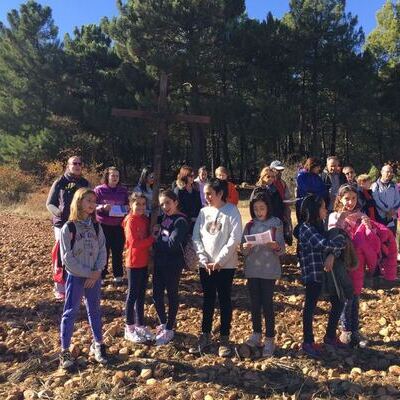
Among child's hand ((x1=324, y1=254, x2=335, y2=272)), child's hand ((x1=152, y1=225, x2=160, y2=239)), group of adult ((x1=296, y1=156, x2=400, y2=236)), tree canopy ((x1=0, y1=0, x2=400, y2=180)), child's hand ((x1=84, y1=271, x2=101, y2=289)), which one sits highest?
tree canopy ((x1=0, y1=0, x2=400, y2=180))

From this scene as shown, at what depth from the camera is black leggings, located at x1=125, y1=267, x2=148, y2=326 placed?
485 cm

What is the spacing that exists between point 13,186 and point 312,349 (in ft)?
68.0

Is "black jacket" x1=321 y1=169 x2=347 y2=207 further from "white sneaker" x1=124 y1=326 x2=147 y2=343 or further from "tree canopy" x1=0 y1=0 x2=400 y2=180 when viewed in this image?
"tree canopy" x1=0 y1=0 x2=400 y2=180

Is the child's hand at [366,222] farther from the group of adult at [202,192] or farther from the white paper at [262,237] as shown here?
the group of adult at [202,192]

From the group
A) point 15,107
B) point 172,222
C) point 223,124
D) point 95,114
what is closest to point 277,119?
point 223,124

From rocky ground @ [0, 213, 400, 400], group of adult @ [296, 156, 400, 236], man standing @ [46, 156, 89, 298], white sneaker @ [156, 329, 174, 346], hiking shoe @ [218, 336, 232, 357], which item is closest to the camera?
rocky ground @ [0, 213, 400, 400]

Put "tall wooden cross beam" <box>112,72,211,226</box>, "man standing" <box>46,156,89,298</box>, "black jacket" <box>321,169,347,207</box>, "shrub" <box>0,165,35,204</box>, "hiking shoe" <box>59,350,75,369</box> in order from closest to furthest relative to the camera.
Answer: "hiking shoe" <box>59,350,75,369</box>
"man standing" <box>46,156,89,298</box>
"tall wooden cross beam" <box>112,72,211,226</box>
"black jacket" <box>321,169,347,207</box>
"shrub" <box>0,165,35,204</box>

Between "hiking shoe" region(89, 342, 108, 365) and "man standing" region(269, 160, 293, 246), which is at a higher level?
"man standing" region(269, 160, 293, 246)

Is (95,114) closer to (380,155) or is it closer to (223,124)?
(223,124)

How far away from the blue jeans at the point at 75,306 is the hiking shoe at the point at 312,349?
1.95 m

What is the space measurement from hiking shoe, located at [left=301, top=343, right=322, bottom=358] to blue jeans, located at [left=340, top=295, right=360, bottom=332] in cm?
47

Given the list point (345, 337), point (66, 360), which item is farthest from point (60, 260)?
point (345, 337)

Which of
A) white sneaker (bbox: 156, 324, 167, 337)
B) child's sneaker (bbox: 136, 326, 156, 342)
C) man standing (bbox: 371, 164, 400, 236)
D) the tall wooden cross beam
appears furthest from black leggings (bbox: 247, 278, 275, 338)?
man standing (bbox: 371, 164, 400, 236)

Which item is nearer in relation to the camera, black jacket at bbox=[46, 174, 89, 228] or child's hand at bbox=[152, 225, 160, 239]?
child's hand at bbox=[152, 225, 160, 239]
